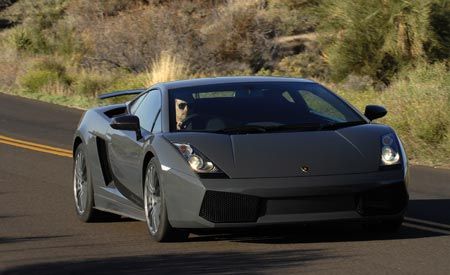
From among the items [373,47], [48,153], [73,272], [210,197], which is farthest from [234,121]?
[373,47]

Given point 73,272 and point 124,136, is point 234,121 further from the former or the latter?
point 73,272

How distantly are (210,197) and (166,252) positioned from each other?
0.53 m

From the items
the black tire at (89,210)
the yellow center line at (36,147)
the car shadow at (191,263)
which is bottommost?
the yellow center line at (36,147)

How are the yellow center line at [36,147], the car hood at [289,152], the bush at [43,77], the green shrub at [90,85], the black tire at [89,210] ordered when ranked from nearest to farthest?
the car hood at [289,152], the black tire at [89,210], the yellow center line at [36,147], the green shrub at [90,85], the bush at [43,77]

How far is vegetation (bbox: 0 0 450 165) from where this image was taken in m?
20.8

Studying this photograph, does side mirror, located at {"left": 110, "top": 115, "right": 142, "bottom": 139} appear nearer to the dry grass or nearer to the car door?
the car door

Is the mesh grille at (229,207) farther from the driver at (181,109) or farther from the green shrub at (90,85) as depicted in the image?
the green shrub at (90,85)

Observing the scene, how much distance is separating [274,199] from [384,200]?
83cm

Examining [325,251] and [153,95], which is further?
[153,95]

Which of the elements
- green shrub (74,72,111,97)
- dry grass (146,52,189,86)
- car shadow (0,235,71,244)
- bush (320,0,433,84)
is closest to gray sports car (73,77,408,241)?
car shadow (0,235,71,244)

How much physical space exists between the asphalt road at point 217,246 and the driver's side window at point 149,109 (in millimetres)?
906

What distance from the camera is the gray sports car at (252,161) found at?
8.88 metres

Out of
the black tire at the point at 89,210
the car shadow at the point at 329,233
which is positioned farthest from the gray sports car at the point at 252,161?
the black tire at the point at 89,210

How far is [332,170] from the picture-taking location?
8.95 meters
